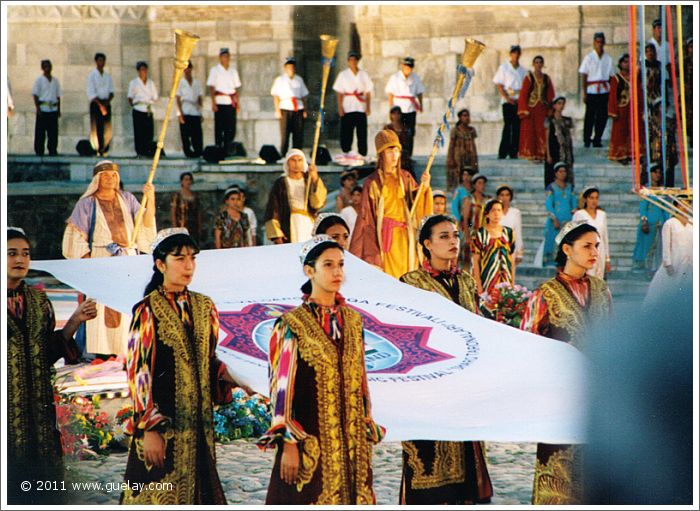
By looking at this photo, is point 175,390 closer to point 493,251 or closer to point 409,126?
point 493,251

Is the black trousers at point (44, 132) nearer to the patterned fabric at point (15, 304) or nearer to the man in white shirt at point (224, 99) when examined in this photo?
the man in white shirt at point (224, 99)

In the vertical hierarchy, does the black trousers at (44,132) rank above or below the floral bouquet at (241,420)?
above

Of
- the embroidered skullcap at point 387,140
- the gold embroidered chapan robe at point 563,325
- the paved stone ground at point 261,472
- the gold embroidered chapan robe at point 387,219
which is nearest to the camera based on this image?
the gold embroidered chapan robe at point 563,325

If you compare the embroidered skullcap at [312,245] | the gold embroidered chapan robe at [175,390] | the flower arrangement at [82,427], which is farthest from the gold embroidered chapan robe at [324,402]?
the flower arrangement at [82,427]

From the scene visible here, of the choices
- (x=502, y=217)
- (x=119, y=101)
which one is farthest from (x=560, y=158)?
(x=119, y=101)

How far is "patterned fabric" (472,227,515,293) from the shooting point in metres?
12.2

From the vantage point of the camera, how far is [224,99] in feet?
54.4

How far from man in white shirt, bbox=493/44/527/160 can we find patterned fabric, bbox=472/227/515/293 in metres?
4.00

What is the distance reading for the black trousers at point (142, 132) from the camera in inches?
648

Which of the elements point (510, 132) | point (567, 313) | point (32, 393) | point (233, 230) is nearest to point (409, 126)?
point (510, 132)

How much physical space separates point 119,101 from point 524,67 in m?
5.14

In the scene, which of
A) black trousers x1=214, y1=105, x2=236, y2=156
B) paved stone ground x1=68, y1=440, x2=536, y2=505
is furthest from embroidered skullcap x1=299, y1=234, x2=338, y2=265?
black trousers x1=214, y1=105, x2=236, y2=156

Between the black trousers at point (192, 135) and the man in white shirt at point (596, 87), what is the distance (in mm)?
4577

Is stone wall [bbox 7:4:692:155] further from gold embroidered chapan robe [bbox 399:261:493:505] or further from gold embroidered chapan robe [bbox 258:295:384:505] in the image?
gold embroidered chapan robe [bbox 258:295:384:505]
